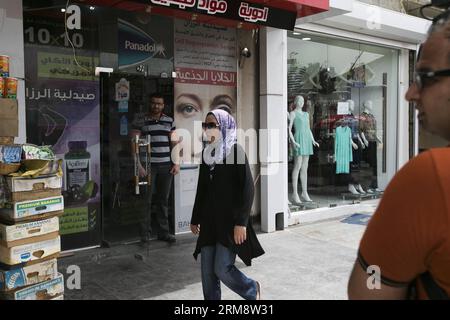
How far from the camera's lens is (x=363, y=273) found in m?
1.17

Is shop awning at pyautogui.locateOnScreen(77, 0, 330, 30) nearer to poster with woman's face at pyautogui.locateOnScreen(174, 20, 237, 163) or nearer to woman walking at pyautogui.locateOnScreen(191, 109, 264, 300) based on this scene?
poster with woman's face at pyautogui.locateOnScreen(174, 20, 237, 163)

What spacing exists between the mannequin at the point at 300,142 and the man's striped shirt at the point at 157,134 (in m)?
2.44

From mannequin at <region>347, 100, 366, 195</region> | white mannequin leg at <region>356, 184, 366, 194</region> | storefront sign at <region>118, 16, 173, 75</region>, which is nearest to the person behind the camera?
storefront sign at <region>118, 16, 173, 75</region>

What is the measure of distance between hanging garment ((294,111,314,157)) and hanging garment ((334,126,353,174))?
2.95 feet

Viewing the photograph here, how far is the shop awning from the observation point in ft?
16.8

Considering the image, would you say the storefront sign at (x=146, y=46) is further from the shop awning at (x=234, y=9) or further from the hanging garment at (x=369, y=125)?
the hanging garment at (x=369, y=125)

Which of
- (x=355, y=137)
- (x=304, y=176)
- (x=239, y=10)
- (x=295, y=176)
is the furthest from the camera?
(x=355, y=137)

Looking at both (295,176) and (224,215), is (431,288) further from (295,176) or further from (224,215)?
(295,176)

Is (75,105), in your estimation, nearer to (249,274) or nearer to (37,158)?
(37,158)

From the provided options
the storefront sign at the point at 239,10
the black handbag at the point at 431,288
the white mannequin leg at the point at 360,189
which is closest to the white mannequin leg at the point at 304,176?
the white mannequin leg at the point at 360,189

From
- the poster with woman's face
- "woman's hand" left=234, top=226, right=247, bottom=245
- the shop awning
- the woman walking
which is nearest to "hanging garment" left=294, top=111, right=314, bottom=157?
the poster with woman's face

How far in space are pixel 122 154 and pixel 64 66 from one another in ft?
4.45

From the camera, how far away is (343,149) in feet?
28.4

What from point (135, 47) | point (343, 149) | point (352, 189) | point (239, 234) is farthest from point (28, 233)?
point (352, 189)
